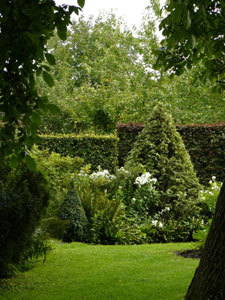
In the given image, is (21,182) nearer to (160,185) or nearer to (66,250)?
(66,250)

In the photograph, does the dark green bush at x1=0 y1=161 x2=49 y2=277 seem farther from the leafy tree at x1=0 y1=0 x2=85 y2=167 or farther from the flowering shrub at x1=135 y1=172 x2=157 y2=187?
the flowering shrub at x1=135 y1=172 x2=157 y2=187

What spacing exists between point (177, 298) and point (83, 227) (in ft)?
13.5

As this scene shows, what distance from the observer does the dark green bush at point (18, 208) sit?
5.06 meters

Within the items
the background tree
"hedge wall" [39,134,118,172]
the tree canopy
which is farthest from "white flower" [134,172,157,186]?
the background tree

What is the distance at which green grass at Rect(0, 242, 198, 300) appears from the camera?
5023 millimetres

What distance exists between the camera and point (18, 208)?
5062mm

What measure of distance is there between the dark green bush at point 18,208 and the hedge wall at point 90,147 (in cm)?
770

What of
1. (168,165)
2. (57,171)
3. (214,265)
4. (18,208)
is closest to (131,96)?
(57,171)

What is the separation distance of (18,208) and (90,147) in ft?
27.1

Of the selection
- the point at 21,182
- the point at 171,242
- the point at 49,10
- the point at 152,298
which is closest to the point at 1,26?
the point at 49,10

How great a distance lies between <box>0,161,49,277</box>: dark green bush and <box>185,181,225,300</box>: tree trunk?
7.19 feet

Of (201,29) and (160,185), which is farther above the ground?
(201,29)

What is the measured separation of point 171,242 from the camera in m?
8.86

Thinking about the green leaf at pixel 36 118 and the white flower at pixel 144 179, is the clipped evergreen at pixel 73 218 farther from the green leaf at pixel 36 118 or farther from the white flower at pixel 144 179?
the green leaf at pixel 36 118
